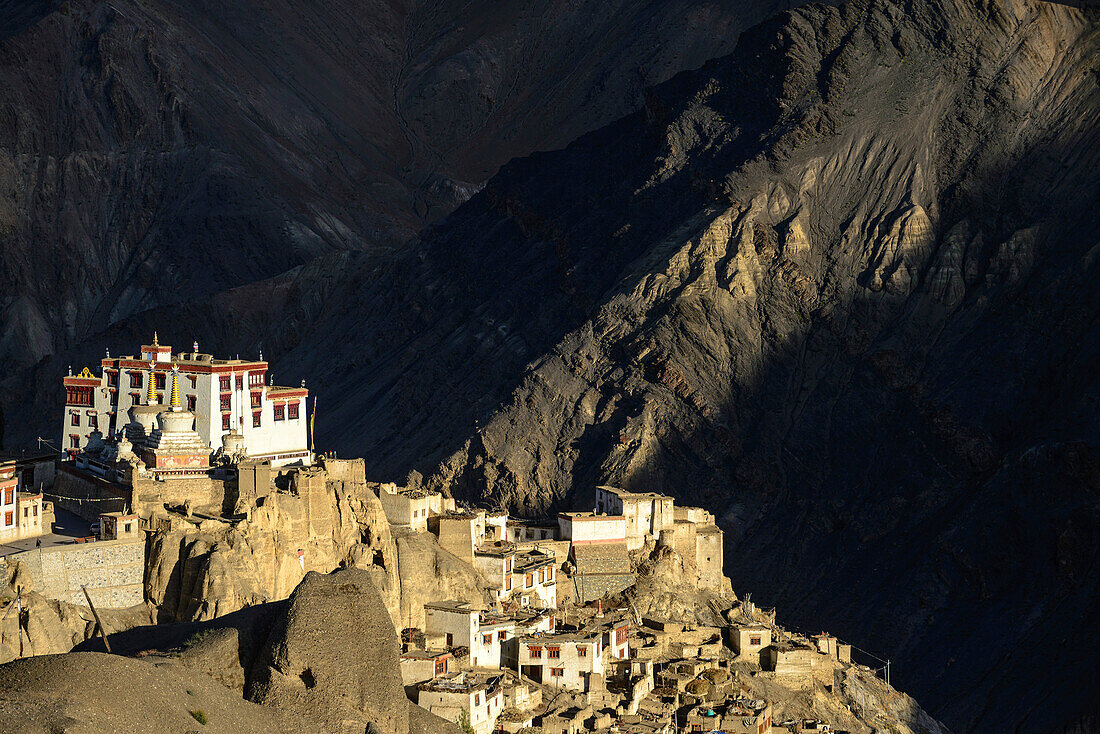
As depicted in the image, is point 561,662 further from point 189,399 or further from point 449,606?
point 189,399

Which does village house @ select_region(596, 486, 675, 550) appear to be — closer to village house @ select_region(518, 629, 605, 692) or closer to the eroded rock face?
village house @ select_region(518, 629, 605, 692)

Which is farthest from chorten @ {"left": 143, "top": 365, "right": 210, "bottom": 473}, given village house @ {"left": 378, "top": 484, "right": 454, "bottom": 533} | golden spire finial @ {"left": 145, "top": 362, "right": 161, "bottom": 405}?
golden spire finial @ {"left": 145, "top": 362, "right": 161, "bottom": 405}

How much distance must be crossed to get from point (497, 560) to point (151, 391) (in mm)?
18620

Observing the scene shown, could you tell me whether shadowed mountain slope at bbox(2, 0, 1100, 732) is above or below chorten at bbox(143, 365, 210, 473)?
above

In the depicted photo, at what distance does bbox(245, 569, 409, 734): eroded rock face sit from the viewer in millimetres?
49781

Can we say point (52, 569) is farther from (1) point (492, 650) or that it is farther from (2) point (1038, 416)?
(2) point (1038, 416)

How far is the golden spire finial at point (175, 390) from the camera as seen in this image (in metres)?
81.9

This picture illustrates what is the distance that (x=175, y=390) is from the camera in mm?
84125

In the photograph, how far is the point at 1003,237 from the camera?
134500mm

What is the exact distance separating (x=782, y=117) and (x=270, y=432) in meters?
64.7

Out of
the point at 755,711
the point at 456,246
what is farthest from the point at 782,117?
the point at 755,711

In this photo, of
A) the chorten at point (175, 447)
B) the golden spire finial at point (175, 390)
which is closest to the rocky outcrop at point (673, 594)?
the chorten at point (175, 447)

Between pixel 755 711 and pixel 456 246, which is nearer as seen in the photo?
pixel 755 711

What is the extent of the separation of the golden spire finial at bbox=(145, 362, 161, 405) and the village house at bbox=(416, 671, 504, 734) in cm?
2631
